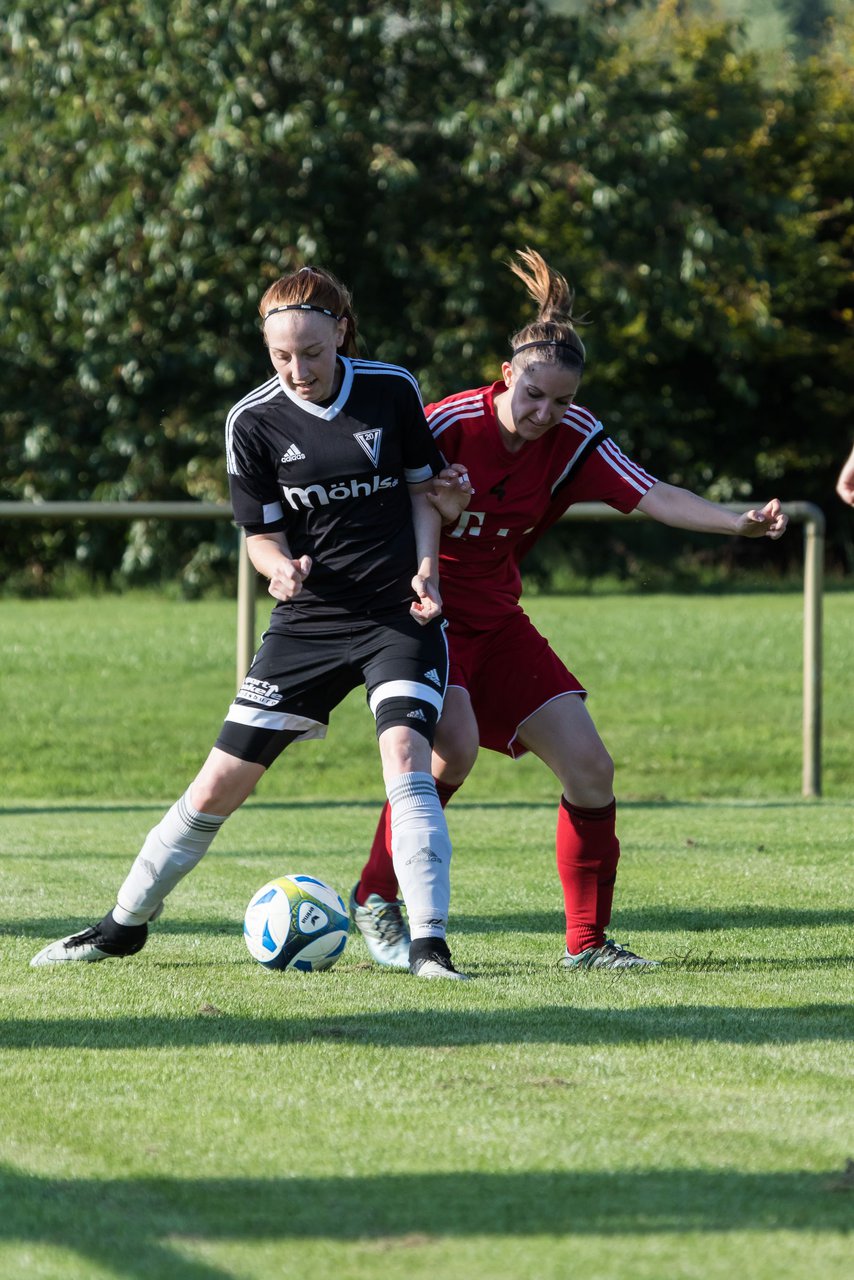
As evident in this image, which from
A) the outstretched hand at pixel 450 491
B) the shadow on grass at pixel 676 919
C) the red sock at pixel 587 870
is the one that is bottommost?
the shadow on grass at pixel 676 919

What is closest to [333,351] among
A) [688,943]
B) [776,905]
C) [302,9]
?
[688,943]

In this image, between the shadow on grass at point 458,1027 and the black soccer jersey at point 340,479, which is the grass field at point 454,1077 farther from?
the black soccer jersey at point 340,479

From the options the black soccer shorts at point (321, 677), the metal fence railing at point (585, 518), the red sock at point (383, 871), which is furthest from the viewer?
the metal fence railing at point (585, 518)

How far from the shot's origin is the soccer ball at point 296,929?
489 centimetres

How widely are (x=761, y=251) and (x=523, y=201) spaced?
15.1 feet

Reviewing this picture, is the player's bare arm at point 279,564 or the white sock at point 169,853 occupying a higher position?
the player's bare arm at point 279,564

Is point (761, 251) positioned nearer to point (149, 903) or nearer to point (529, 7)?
point (529, 7)

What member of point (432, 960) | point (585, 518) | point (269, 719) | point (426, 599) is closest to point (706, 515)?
point (426, 599)

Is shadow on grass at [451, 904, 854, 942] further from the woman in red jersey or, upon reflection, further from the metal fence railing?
the metal fence railing

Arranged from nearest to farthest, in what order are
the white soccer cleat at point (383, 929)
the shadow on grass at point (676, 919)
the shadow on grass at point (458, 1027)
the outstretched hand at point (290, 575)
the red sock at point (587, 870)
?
the shadow on grass at point (458, 1027) < the outstretched hand at point (290, 575) < the red sock at point (587, 870) < the white soccer cleat at point (383, 929) < the shadow on grass at point (676, 919)

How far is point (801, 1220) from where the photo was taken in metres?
2.56

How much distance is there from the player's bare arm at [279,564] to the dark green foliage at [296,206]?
1267 centimetres

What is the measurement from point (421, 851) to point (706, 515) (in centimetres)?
142

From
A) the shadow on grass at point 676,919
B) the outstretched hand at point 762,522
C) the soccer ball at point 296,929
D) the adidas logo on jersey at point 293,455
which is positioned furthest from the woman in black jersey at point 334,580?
the shadow on grass at point 676,919
